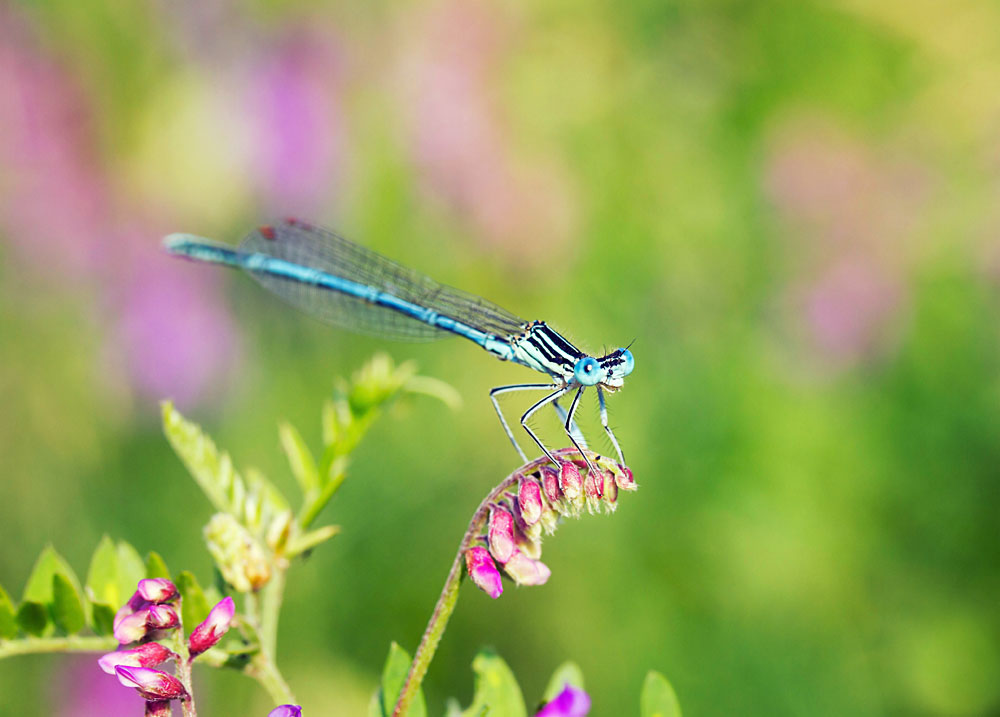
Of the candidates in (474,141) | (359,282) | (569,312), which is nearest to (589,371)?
(359,282)

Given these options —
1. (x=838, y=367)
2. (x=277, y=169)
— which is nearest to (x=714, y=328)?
(x=838, y=367)

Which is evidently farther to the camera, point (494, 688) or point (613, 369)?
point (613, 369)

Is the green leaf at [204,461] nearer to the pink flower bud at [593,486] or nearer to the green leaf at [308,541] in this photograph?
the green leaf at [308,541]

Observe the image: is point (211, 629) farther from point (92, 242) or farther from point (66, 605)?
point (92, 242)

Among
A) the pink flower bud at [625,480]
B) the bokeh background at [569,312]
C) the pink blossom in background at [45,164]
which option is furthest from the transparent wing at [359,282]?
the pink blossom in background at [45,164]

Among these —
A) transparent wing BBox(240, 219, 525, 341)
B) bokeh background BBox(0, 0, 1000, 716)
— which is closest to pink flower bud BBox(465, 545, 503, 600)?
transparent wing BBox(240, 219, 525, 341)

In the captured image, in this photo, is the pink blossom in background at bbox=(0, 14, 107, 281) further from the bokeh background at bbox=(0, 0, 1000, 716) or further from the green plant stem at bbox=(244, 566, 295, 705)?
the green plant stem at bbox=(244, 566, 295, 705)

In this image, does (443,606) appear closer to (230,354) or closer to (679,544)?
(679,544)
